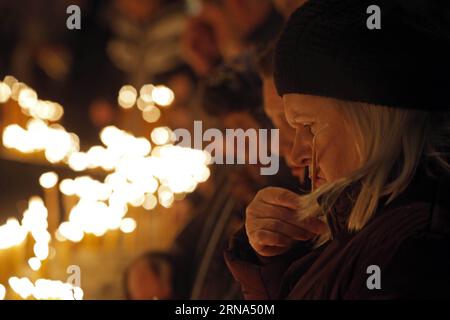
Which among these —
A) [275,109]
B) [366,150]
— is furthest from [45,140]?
[366,150]

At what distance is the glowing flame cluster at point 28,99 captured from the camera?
2337mm

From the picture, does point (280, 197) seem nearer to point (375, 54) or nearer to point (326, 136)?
point (326, 136)

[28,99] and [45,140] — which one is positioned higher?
[28,99]

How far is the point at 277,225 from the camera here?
222cm

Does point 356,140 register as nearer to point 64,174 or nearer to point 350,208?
point 350,208

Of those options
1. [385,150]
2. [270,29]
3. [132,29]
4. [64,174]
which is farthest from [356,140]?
[64,174]

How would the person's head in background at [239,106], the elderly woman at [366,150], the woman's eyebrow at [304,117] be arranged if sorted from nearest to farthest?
→ the elderly woman at [366,150], the woman's eyebrow at [304,117], the person's head in background at [239,106]

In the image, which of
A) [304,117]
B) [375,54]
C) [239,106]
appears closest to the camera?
[375,54]

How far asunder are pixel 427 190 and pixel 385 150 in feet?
0.60

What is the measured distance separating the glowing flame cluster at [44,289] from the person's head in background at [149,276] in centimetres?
17

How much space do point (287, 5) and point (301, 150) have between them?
50 cm

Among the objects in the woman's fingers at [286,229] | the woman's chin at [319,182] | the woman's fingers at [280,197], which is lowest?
the woman's fingers at [286,229]

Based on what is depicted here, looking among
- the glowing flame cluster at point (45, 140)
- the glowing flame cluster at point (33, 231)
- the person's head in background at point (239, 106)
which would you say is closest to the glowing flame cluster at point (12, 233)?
the glowing flame cluster at point (33, 231)

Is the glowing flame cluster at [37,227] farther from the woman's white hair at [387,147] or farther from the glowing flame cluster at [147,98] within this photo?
the woman's white hair at [387,147]
